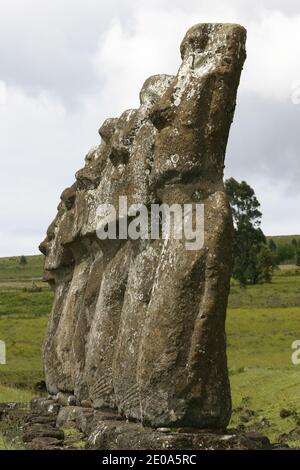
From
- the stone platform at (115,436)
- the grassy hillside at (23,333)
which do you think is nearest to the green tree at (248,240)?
the grassy hillside at (23,333)

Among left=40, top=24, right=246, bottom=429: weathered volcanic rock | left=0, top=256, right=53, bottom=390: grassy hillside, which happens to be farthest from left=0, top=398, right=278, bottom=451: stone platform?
left=0, top=256, right=53, bottom=390: grassy hillside

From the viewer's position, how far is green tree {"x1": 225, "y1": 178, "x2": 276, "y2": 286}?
219ft

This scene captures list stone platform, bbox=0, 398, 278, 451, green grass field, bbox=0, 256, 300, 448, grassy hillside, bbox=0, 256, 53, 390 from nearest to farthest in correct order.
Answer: stone platform, bbox=0, 398, 278, 451
green grass field, bbox=0, 256, 300, 448
grassy hillside, bbox=0, 256, 53, 390

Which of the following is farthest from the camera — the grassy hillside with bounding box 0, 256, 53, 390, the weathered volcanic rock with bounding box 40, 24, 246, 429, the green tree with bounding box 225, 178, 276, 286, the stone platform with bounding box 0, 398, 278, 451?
the green tree with bounding box 225, 178, 276, 286

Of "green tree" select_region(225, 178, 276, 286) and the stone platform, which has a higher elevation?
"green tree" select_region(225, 178, 276, 286)

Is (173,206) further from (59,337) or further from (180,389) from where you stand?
(59,337)

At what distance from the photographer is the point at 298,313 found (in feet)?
134

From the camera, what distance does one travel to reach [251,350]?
3222 centimetres

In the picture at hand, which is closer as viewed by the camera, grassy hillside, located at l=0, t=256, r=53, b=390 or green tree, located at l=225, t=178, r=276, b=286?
grassy hillside, located at l=0, t=256, r=53, b=390

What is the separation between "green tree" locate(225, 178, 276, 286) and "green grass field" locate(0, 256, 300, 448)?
1.67 meters

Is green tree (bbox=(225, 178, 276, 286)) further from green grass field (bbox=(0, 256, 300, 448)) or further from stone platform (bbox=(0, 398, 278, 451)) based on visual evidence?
stone platform (bbox=(0, 398, 278, 451))
